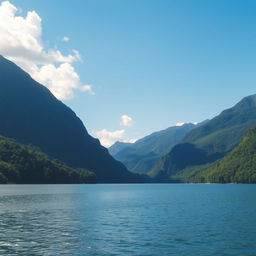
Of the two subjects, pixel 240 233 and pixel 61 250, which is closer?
pixel 61 250

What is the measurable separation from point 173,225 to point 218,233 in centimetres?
1260

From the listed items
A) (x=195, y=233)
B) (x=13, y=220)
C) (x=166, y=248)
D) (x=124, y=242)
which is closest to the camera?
(x=166, y=248)

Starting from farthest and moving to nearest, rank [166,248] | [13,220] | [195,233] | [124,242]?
[13,220] → [195,233] → [124,242] → [166,248]

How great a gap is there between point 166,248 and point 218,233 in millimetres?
16609

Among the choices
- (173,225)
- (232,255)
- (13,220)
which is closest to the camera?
(232,255)

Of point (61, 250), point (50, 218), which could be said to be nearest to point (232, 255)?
point (61, 250)

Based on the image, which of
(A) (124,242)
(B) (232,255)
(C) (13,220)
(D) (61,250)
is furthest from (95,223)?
(B) (232,255)

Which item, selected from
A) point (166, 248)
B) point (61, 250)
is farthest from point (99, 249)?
point (166, 248)

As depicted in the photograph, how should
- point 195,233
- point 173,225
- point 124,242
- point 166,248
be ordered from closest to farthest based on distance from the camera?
point 166,248 < point 124,242 < point 195,233 < point 173,225

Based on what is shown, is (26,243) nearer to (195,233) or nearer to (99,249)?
(99,249)

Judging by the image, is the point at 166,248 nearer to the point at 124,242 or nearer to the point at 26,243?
the point at 124,242

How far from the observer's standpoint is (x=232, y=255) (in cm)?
5125

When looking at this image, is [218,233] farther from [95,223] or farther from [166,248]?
[95,223]

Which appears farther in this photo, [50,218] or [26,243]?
[50,218]
